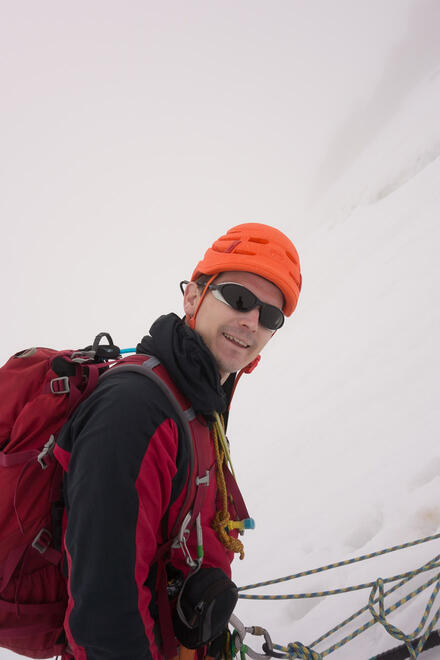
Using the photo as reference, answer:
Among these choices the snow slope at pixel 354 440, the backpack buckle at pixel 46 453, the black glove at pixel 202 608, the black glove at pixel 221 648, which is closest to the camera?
the backpack buckle at pixel 46 453

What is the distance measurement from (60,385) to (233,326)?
727 millimetres

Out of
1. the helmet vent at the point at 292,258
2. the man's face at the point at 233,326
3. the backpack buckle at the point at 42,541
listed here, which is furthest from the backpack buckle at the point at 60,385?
the helmet vent at the point at 292,258

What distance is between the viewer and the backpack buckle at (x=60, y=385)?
1216mm

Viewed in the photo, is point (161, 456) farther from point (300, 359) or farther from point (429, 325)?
point (300, 359)

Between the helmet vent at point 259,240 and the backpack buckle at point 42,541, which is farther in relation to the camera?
the helmet vent at point 259,240

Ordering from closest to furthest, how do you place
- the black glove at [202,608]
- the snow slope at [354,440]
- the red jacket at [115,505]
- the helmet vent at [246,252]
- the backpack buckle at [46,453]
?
1. the red jacket at [115,505]
2. the backpack buckle at [46,453]
3. the black glove at [202,608]
4. the helmet vent at [246,252]
5. the snow slope at [354,440]

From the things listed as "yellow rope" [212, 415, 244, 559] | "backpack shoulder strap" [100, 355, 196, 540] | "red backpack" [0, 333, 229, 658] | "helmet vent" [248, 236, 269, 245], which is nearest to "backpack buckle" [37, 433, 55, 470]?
"red backpack" [0, 333, 229, 658]

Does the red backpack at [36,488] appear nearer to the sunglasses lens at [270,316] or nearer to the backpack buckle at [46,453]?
the backpack buckle at [46,453]

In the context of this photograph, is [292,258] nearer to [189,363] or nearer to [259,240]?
[259,240]

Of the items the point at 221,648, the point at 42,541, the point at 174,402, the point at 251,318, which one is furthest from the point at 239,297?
the point at 221,648

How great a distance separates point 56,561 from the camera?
125cm

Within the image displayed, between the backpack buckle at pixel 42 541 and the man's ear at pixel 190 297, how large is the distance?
40.0 inches

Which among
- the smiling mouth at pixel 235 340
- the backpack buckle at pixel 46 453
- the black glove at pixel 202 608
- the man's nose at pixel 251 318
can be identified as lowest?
the black glove at pixel 202 608

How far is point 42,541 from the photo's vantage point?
122cm
